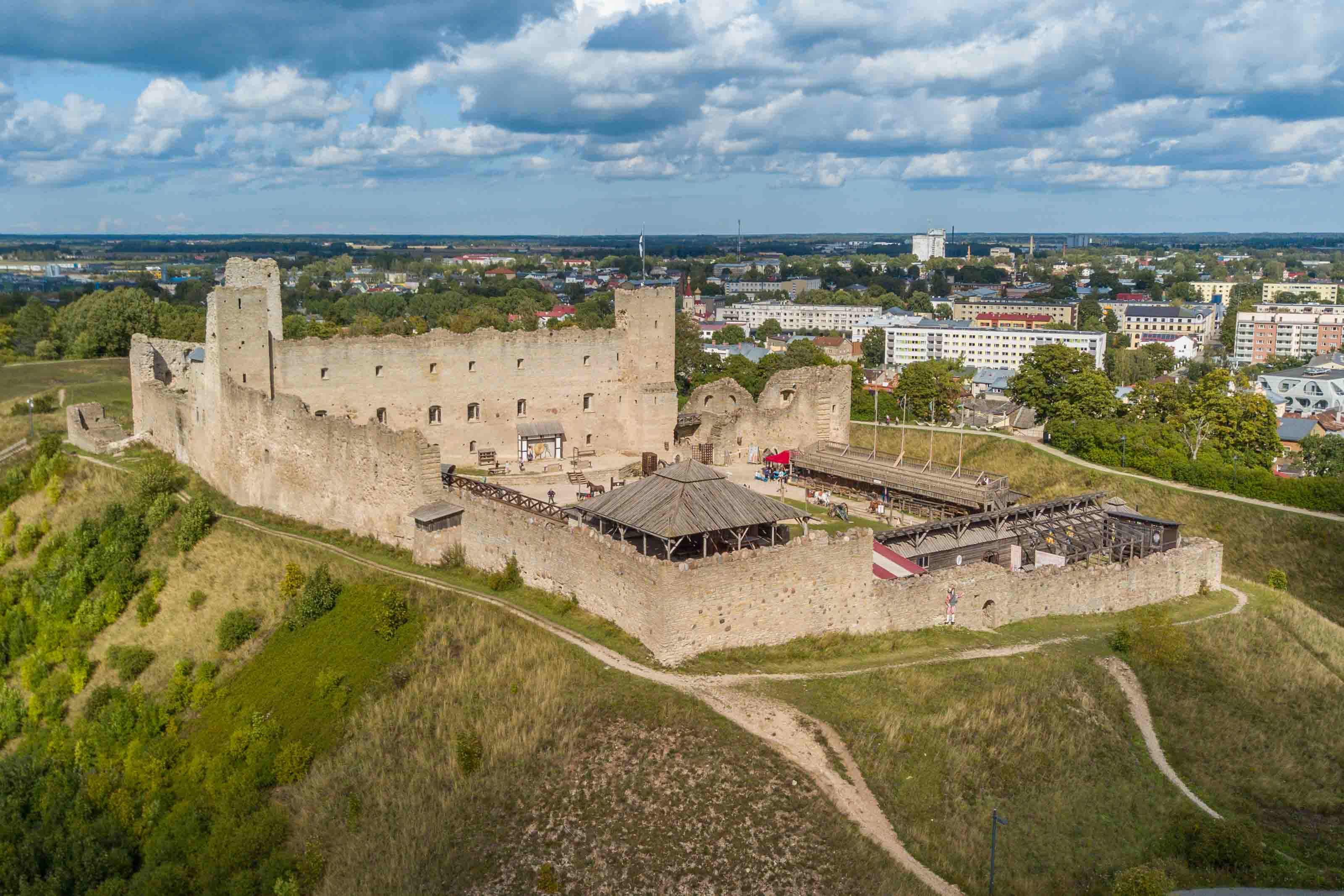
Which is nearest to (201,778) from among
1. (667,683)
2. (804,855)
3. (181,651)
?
(181,651)

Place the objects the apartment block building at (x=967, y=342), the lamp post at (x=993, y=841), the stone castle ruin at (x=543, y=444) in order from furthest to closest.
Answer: the apartment block building at (x=967, y=342) → the stone castle ruin at (x=543, y=444) → the lamp post at (x=993, y=841)

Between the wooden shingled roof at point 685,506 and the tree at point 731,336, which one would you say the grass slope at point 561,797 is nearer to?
the wooden shingled roof at point 685,506

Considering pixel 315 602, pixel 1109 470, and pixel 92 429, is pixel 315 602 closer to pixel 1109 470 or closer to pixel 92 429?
pixel 92 429

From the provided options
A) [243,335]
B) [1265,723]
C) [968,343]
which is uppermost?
[243,335]

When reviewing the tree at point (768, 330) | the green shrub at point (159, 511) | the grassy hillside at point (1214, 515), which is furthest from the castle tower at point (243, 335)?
the tree at point (768, 330)

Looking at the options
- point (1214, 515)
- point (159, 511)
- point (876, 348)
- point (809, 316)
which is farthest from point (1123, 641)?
point (809, 316)

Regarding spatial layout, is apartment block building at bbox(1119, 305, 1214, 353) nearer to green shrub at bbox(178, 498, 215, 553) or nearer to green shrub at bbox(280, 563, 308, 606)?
green shrub at bbox(178, 498, 215, 553)
